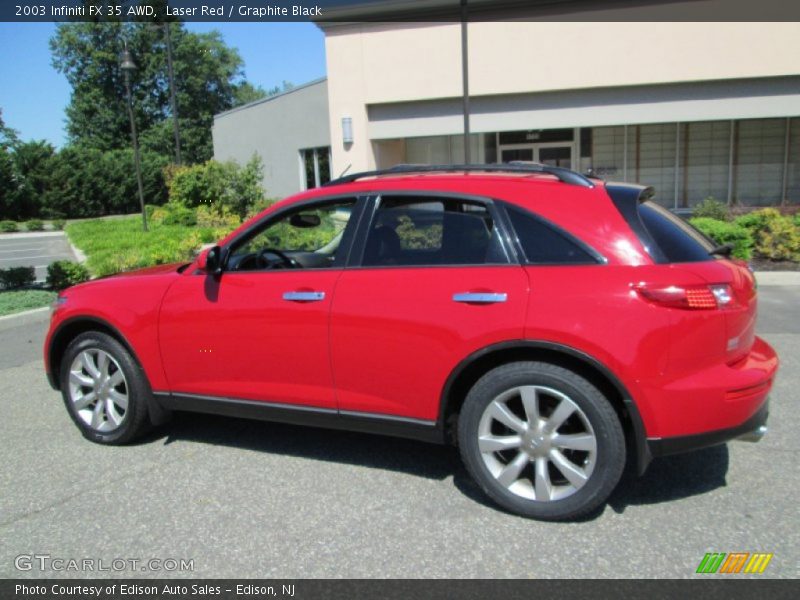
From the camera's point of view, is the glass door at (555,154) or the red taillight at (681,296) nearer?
the red taillight at (681,296)

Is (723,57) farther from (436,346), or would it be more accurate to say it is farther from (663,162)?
(436,346)

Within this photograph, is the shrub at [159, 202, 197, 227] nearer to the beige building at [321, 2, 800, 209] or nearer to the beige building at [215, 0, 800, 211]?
the beige building at [321, 2, 800, 209]

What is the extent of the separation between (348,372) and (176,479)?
128 cm

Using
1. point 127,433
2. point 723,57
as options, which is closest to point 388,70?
point 723,57

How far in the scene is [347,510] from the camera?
11.5ft

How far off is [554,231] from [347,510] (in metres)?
1.81

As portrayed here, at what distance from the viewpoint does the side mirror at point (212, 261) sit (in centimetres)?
403

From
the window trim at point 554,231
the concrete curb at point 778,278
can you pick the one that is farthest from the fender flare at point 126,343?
the concrete curb at point 778,278

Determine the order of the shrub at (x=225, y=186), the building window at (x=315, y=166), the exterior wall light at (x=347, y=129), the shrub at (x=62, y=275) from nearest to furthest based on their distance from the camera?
the shrub at (x=62, y=275), the exterior wall light at (x=347, y=129), the shrub at (x=225, y=186), the building window at (x=315, y=166)

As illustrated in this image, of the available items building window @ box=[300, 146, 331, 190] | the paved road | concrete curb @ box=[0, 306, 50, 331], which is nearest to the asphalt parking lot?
concrete curb @ box=[0, 306, 50, 331]

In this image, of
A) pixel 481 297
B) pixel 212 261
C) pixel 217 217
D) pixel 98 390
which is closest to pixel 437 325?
pixel 481 297

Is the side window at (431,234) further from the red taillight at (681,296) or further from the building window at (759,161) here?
the building window at (759,161)

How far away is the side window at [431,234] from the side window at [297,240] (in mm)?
246
